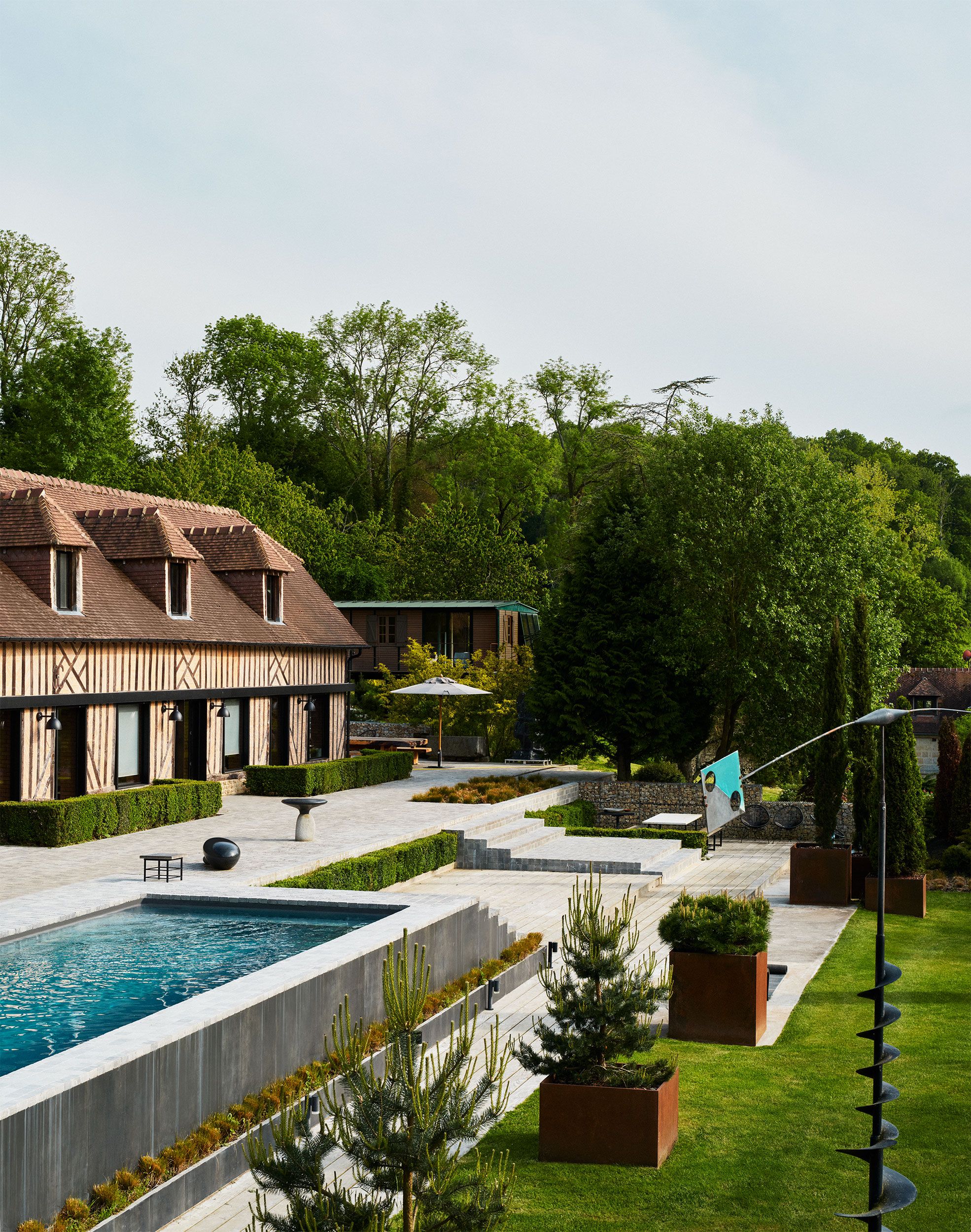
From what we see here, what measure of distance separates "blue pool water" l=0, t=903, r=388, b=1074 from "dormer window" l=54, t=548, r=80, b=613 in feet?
36.3

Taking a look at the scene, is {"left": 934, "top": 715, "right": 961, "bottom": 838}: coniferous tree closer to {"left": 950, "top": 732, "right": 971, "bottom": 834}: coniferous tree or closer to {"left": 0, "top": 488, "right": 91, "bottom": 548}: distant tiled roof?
{"left": 950, "top": 732, "right": 971, "bottom": 834}: coniferous tree

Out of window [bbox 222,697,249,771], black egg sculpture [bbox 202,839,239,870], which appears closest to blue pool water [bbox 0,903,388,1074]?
black egg sculpture [bbox 202,839,239,870]

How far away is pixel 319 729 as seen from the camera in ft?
112

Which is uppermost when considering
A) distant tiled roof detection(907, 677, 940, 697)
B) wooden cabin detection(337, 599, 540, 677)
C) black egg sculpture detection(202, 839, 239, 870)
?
wooden cabin detection(337, 599, 540, 677)

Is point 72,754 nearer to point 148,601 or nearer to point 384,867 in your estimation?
point 148,601

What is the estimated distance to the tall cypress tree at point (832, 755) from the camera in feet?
71.5

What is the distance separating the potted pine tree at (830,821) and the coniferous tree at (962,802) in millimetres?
5831

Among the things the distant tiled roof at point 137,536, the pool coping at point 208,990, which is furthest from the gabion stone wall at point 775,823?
the pool coping at point 208,990

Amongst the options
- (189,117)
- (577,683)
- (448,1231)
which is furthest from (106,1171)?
(577,683)

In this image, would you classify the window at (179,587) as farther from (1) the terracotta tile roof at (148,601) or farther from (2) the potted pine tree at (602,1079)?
(2) the potted pine tree at (602,1079)

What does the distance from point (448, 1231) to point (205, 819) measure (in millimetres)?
20658

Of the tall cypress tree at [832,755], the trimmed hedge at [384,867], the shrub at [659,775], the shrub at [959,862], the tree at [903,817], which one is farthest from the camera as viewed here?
the shrub at [659,775]

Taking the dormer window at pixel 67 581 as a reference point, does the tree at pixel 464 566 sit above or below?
above

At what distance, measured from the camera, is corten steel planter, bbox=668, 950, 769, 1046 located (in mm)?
12188
